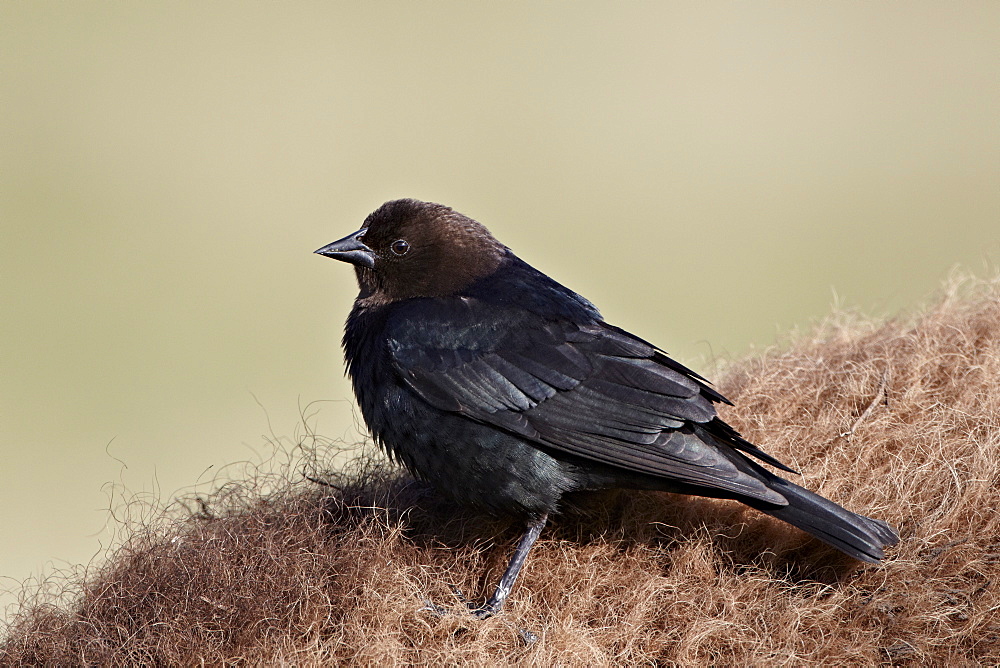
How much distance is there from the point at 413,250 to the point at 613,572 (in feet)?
5.99

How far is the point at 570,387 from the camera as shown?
399cm

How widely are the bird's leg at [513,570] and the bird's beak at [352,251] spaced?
1531 mm

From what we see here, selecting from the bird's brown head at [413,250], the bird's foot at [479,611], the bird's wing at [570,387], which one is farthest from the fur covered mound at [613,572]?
the bird's brown head at [413,250]

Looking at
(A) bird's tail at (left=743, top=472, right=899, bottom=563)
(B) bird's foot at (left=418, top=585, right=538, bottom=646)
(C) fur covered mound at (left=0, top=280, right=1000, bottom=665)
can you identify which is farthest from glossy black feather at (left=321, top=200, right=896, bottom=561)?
(B) bird's foot at (left=418, top=585, right=538, bottom=646)

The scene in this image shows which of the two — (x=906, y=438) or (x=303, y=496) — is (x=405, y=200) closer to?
(x=303, y=496)

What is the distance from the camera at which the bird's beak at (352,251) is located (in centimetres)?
463

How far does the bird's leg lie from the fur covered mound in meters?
0.06

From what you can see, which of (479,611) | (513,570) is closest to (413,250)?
(513,570)

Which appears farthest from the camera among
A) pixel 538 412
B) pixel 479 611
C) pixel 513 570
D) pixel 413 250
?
pixel 413 250

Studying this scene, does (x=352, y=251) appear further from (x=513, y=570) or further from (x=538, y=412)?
(x=513, y=570)

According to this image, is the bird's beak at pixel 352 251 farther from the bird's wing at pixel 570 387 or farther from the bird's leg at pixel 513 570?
the bird's leg at pixel 513 570

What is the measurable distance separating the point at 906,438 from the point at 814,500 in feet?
2.33

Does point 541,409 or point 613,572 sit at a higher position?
point 541,409

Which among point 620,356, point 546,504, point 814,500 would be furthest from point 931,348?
point 546,504
